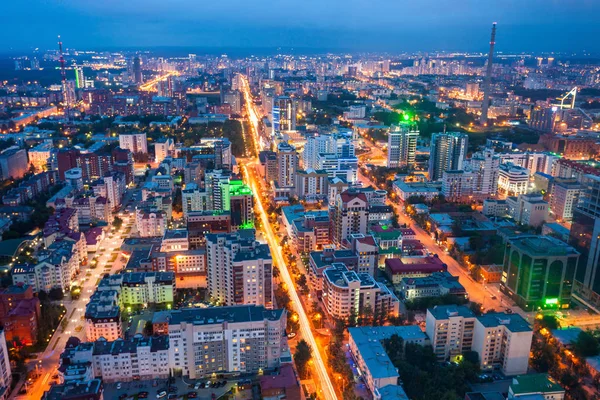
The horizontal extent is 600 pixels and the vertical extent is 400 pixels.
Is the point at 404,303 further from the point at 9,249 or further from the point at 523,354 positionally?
the point at 9,249

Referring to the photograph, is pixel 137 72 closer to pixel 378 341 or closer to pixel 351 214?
pixel 351 214

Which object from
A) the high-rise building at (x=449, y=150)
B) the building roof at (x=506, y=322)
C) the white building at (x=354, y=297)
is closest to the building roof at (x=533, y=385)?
the building roof at (x=506, y=322)

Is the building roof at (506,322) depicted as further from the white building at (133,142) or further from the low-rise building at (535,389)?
the white building at (133,142)

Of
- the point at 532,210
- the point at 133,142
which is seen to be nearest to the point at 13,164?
the point at 133,142

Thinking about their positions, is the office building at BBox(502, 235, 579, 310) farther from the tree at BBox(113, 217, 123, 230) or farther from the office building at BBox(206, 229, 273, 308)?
the tree at BBox(113, 217, 123, 230)

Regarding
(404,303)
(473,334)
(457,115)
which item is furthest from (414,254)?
(457,115)
